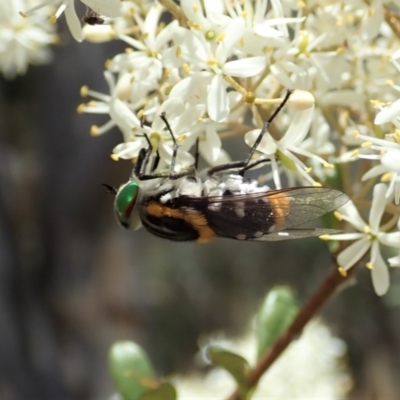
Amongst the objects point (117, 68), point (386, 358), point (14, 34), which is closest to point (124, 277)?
point (386, 358)

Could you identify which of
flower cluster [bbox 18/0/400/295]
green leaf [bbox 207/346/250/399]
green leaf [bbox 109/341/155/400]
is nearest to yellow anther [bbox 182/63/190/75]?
flower cluster [bbox 18/0/400/295]

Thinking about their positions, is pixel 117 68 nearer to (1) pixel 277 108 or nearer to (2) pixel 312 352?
(1) pixel 277 108

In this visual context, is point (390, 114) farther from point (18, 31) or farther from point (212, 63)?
point (18, 31)

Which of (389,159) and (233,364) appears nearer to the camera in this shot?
(389,159)

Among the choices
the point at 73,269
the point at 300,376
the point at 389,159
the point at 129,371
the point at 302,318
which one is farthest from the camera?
the point at 73,269

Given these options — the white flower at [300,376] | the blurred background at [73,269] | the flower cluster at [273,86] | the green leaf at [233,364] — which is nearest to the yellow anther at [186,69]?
the flower cluster at [273,86]

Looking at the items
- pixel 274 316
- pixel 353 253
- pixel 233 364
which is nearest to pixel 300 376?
pixel 274 316

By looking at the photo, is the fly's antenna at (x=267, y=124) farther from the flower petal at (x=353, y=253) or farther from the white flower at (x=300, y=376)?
the white flower at (x=300, y=376)
